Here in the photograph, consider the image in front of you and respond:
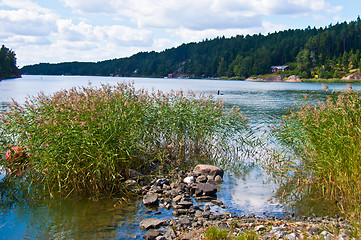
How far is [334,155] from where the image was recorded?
880cm

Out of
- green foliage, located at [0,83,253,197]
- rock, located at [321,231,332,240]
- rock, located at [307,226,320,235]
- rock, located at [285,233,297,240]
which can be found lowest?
rock, located at [307,226,320,235]

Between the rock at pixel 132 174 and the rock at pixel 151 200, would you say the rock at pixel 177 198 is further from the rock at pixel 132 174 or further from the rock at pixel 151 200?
the rock at pixel 132 174

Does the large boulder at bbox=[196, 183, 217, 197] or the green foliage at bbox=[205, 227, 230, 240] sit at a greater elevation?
the green foliage at bbox=[205, 227, 230, 240]

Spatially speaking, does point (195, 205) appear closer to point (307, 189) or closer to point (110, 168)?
point (110, 168)

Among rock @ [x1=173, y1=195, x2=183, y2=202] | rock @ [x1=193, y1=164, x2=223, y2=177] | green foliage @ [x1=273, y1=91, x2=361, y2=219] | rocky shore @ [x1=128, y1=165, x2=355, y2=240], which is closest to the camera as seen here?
rocky shore @ [x1=128, y1=165, x2=355, y2=240]

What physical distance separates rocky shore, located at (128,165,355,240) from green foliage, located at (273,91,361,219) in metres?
0.99

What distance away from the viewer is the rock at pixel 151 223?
7.69 meters

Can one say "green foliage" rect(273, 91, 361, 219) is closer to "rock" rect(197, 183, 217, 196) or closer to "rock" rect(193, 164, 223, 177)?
"rock" rect(197, 183, 217, 196)

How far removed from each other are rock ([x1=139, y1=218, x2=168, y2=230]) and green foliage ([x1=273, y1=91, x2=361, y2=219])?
440cm

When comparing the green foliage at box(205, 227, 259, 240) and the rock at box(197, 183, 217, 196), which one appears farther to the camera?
the rock at box(197, 183, 217, 196)

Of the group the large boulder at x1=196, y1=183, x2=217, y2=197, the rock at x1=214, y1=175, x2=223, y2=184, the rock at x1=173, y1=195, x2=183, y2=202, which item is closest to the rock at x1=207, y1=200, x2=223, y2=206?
the large boulder at x1=196, y1=183, x2=217, y2=197

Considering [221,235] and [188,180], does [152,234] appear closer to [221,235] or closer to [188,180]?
[221,235]

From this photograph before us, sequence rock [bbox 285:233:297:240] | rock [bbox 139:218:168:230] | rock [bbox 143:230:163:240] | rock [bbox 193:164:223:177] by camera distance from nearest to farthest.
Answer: rock [bbox 285:233:297:240] → rock [bbox 143:230:163:240] → rock [bbox 139:218:168:230] → rock [bbox 193:164:223:177]

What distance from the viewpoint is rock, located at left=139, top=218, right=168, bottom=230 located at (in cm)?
769
